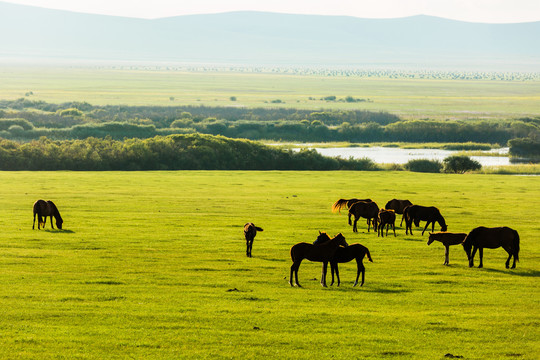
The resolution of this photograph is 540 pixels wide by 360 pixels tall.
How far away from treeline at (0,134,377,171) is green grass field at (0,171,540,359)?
136ft

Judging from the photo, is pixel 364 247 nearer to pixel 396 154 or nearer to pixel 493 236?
pixel 493 236

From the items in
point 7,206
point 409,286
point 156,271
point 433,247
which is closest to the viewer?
point 409,286

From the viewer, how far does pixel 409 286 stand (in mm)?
18750

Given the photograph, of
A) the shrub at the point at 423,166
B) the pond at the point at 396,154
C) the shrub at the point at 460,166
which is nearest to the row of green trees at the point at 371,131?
the pond at the point at 396,154

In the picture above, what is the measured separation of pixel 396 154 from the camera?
10806cm

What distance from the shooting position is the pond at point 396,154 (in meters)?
98.6

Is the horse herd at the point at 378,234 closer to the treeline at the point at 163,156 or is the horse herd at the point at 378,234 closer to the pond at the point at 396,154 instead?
the treeline at the point at 163,156

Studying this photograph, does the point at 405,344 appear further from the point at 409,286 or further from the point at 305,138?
the point at 305,138

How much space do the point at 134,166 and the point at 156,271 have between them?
57.7m

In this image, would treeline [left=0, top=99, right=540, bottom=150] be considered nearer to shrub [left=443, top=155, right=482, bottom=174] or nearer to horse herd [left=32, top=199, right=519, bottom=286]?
shrub [left=443, top=155, right=482, bottom=174]

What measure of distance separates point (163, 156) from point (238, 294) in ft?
205

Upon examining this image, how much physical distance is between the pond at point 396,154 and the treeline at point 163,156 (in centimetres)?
1434

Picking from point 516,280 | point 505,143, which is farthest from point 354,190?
point 505,143

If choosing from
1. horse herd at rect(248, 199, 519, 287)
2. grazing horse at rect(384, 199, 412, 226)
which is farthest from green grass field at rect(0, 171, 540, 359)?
grazing horse at rect(384, 199, 412, 226)
